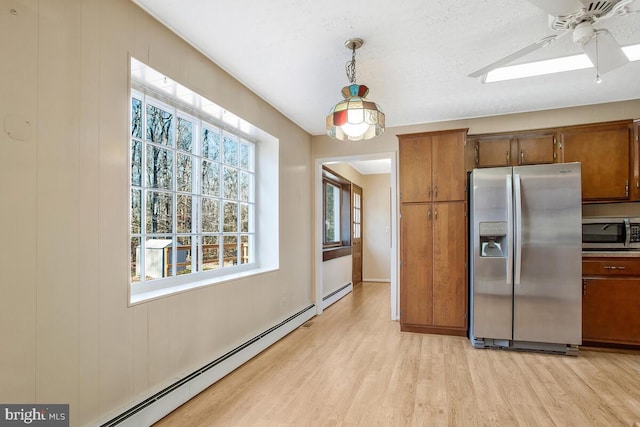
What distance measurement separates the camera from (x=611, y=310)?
3.23 metres

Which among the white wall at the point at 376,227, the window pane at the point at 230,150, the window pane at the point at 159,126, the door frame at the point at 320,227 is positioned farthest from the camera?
the white wall at the point at 376,227

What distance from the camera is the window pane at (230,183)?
3203 millimetres

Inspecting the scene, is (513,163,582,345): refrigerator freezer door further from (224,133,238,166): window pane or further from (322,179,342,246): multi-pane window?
(322,179,342,246): multi-pane window

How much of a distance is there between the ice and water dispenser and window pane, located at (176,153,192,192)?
283cm

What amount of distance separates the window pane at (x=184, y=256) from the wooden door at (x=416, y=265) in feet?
7.66

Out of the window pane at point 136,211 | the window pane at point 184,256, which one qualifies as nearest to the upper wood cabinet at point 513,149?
the window pane at point 184,256

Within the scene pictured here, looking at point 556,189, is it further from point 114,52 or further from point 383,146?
point 114,52

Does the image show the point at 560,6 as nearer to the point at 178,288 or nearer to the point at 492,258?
the point at 492,258

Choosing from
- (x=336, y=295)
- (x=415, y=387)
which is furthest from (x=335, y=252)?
(x=415, y=387)

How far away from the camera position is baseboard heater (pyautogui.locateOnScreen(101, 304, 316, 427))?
6.18 ft

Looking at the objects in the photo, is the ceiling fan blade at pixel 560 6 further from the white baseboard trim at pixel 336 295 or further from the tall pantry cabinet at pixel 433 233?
the white baseboard trim at pixel 336 295

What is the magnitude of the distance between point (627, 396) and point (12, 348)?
12.0 ft

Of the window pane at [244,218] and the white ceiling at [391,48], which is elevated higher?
the white ceiling at [391,48]

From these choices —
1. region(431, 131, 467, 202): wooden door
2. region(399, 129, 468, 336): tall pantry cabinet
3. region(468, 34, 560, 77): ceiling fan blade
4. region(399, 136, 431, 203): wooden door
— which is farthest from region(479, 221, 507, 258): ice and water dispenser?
region(468, 34, 560, 77): ceiling fan blade
